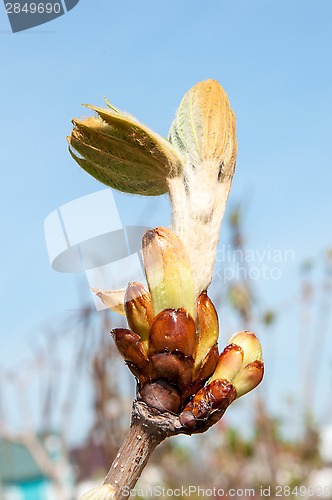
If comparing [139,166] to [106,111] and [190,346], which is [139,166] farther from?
[190,346]

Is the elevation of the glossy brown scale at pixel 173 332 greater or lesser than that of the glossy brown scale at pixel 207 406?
greater

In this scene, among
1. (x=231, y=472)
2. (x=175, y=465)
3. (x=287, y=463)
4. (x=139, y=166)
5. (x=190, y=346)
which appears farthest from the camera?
(x=287, y=463)

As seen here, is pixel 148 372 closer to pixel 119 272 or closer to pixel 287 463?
pixel 119 272

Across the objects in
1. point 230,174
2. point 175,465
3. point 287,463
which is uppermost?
point 230,174

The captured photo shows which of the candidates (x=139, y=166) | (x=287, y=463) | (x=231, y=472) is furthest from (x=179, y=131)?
(x=287, y=463)

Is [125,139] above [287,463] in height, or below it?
above

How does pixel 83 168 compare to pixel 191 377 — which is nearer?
pixel 191 377

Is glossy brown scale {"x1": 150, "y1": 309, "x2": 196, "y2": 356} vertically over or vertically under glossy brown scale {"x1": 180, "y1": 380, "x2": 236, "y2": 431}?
over

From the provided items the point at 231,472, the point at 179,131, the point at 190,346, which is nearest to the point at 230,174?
the point at 179,131

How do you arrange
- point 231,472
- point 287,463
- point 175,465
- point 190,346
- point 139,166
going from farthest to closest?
point 287,463, point 175,465, point 231,472, point 139,166, point 190,346
